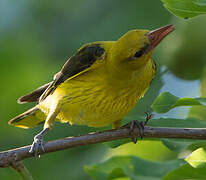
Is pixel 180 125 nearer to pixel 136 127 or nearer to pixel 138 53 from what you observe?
pixel 136 127

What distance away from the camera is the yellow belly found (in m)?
2.79

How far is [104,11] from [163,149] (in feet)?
5.52

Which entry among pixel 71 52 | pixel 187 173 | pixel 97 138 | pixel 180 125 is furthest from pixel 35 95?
pixel 187 173

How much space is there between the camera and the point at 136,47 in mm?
2580

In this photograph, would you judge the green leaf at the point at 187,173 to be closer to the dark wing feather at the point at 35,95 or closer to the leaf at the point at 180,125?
the leaf at the point at 180,125

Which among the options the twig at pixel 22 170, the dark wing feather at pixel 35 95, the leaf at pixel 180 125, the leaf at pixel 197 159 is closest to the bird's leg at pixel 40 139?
the twig at pixel 22 170

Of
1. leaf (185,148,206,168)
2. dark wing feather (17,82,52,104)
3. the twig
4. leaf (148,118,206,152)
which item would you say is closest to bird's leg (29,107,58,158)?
the twig

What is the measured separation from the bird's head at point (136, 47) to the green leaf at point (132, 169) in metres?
0.69

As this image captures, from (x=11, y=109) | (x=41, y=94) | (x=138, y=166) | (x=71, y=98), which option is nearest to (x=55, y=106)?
(x=71, y=98)

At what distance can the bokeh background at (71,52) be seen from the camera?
289 cm

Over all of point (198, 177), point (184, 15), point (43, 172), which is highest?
point (184, 15)

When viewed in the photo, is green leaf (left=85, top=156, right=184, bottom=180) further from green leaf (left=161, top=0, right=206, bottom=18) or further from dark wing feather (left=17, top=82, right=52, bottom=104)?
dark wing feather (left=17, top=82, right=52, bottom=104)

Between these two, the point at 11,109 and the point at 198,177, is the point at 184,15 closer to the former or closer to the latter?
the point at 198,177

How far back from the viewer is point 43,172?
2.92m
